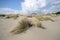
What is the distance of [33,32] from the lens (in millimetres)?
1252

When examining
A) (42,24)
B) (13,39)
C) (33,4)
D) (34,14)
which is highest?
(33,4)

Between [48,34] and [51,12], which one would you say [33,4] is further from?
[48,34]

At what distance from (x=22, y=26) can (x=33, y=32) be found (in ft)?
0.47

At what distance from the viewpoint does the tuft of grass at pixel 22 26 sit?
122 centimetres

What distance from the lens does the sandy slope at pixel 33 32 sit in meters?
1.23

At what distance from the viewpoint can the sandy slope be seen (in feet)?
4.02

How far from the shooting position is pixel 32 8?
1.29 m

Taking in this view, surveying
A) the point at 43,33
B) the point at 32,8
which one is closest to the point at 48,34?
the point at 43,33

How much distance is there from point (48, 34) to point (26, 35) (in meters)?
0.25

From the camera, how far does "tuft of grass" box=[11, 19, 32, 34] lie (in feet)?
4.01

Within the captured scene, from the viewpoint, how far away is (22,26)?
123cm

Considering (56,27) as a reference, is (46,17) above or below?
above

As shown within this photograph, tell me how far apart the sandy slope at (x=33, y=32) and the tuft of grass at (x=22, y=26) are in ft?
0.13

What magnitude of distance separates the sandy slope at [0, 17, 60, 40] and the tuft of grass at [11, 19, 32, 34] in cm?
4
